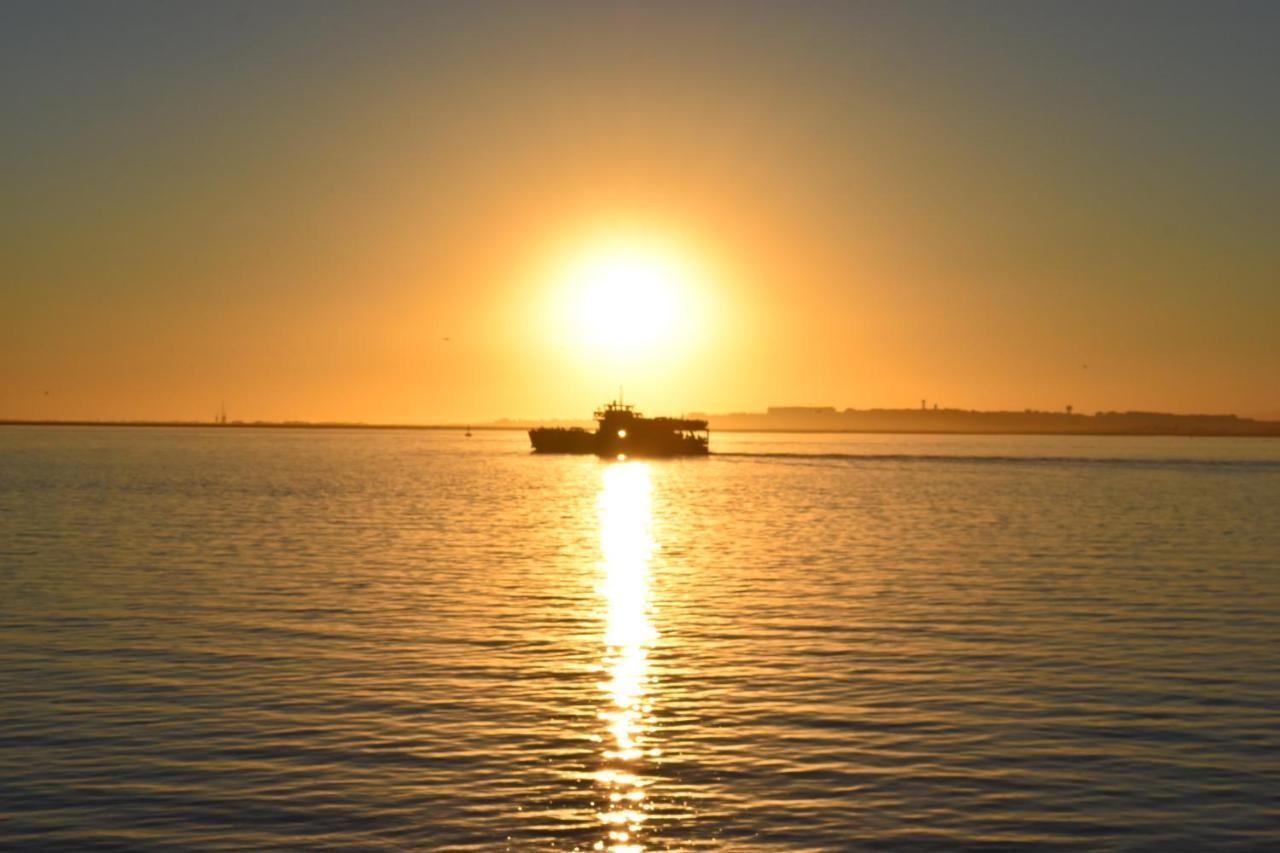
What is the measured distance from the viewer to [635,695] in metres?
26.8

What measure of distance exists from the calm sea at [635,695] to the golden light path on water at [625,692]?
0.10m

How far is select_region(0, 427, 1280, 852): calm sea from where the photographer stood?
18.3 m

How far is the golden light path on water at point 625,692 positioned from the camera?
18.2 metres

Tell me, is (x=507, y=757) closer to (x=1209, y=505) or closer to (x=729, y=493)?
(x=1209, y=505)

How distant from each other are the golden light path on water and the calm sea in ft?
0.34

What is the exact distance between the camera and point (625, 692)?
88.8 ft

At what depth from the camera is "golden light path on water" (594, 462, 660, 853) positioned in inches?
717

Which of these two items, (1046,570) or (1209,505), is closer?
(1046,570)

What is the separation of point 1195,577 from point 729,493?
2759 inches

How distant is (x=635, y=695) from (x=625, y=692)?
1.18ft

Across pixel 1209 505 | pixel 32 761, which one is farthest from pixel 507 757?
pixel 1209 505

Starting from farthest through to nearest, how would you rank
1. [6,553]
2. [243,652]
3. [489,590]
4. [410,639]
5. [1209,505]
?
[1209,505], [6,553], [489,590], [410,639], [243,652]

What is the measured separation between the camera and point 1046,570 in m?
52.3

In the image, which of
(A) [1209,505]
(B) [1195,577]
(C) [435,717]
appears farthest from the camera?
(A) [1209,505]
